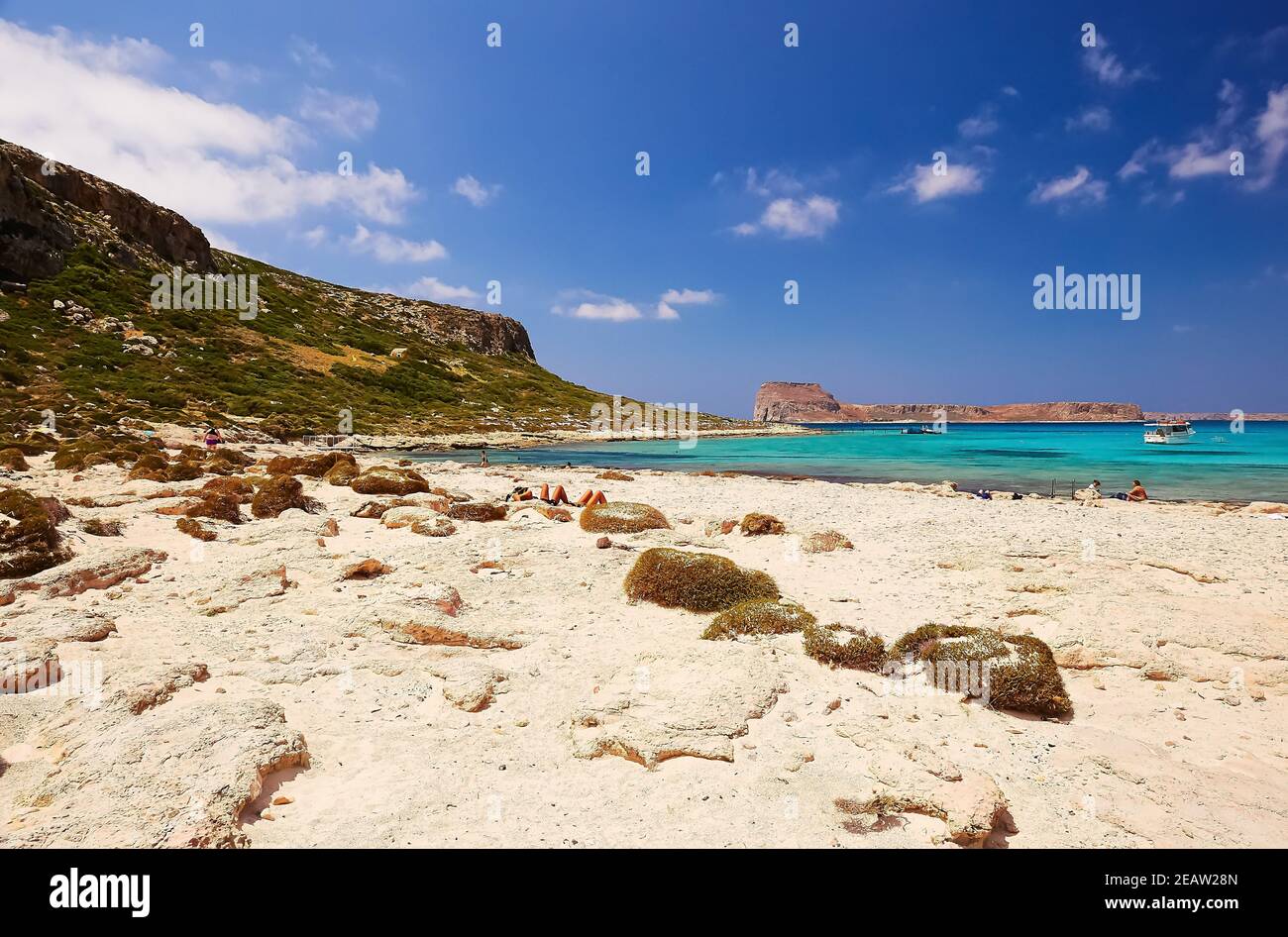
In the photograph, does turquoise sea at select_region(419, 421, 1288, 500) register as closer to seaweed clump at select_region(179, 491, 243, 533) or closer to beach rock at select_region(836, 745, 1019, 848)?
seaweed clump at select_region(179, 491, 243, 533)

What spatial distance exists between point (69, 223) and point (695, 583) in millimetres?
107124

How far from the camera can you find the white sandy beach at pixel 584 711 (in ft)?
15.8

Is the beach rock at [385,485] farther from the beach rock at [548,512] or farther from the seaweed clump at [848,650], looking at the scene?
the seaweed clump at [848,650]

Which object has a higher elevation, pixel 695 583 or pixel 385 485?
pixel 385 485

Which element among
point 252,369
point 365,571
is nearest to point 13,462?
point 365,571

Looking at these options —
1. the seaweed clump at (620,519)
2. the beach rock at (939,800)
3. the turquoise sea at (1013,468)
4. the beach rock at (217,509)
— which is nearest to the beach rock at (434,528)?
the seaweed clump at (620,519)

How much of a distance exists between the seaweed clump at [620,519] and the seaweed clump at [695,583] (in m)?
5.27

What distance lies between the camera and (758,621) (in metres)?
A: 9.39

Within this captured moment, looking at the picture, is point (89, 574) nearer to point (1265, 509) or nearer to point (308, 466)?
point (308, 466)

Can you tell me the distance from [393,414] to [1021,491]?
2882 inches

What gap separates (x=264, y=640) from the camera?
8.23 m
